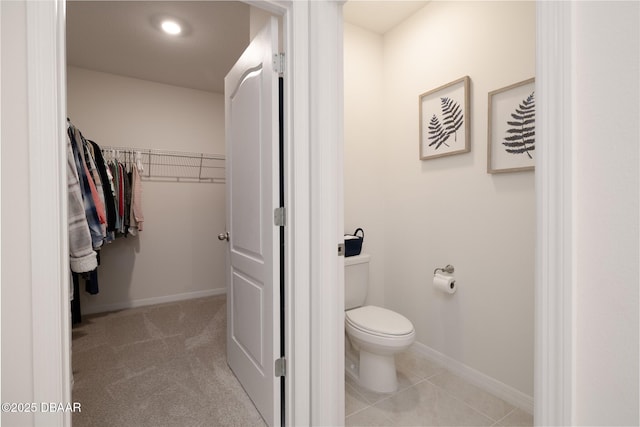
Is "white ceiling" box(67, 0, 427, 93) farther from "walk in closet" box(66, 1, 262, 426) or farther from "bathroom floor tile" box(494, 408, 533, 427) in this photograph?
"bathroom floor tile" box(494, 408, 533, 427)

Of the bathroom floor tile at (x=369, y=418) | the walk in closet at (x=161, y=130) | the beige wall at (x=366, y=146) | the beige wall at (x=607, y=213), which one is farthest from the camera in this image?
the walk in closet at (x=161, y=130)

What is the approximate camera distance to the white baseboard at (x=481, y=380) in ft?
5.73

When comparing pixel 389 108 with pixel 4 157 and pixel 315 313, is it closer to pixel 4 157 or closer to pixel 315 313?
pixel 315 313

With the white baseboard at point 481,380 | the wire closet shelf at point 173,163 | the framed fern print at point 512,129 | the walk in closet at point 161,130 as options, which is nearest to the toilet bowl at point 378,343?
the white baseboard at point 481,380

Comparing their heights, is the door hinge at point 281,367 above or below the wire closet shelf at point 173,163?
below

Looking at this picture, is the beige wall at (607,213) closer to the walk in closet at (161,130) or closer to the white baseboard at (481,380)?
the white baseboard at (481,380)

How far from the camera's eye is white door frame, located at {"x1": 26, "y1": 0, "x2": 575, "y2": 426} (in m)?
0.68

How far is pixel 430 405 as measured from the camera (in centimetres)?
178

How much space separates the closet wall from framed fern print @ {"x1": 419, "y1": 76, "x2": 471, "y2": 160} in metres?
A: 2.66

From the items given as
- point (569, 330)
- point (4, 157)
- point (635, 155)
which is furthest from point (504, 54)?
point (4, 157)

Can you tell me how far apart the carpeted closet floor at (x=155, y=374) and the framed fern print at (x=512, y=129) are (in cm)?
196

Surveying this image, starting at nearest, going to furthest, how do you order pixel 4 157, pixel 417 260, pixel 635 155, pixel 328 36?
pixel 635 155 < pixel 4 157 < pixel 328 36 < pixel 417 260

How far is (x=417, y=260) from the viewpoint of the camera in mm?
2377

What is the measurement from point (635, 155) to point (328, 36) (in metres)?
1.19
